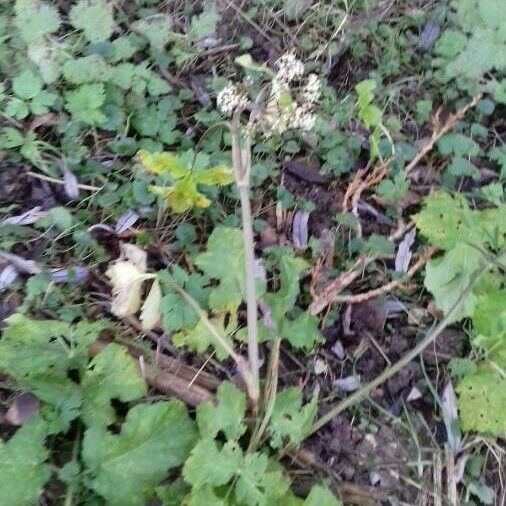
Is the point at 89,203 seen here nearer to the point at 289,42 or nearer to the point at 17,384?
the point at 17,384

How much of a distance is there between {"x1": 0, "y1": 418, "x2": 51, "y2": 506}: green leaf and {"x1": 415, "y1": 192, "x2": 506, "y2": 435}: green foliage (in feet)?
3.10

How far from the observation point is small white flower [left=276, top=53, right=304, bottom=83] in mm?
1991

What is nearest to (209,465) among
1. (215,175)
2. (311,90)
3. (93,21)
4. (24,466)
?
(24,466)

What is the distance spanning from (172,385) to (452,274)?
2.35ft

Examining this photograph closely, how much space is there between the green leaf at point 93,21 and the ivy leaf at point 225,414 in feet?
3.41

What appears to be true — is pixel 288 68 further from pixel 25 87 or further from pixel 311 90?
pixel 25 87

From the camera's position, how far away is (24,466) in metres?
1.57

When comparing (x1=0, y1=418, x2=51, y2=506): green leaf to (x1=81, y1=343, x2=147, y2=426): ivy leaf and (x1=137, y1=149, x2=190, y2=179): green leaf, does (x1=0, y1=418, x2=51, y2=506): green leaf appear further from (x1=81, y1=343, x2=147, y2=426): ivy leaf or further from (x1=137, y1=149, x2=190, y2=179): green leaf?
(x1=137, y1=149, x2=190, y2=179): green leaf

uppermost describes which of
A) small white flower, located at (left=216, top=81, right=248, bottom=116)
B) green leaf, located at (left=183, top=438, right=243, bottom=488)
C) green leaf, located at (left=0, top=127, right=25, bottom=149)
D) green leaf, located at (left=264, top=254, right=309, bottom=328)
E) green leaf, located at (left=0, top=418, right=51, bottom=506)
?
small white flower, located at (left=216, top=81, right=248, bottom=116)

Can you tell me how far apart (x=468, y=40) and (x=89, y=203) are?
46.3 inches

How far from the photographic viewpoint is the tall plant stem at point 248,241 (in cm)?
157

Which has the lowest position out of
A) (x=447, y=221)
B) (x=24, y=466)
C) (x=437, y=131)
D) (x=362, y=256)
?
(x=24, y=466)

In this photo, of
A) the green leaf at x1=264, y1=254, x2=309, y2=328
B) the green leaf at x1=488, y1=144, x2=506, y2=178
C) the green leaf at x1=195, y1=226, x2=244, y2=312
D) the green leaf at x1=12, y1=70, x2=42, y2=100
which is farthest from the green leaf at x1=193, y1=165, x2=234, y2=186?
the green leaf at x1=488, y1=144, x2=506, y2=178

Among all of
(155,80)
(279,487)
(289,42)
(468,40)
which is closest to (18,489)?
(279,487)
